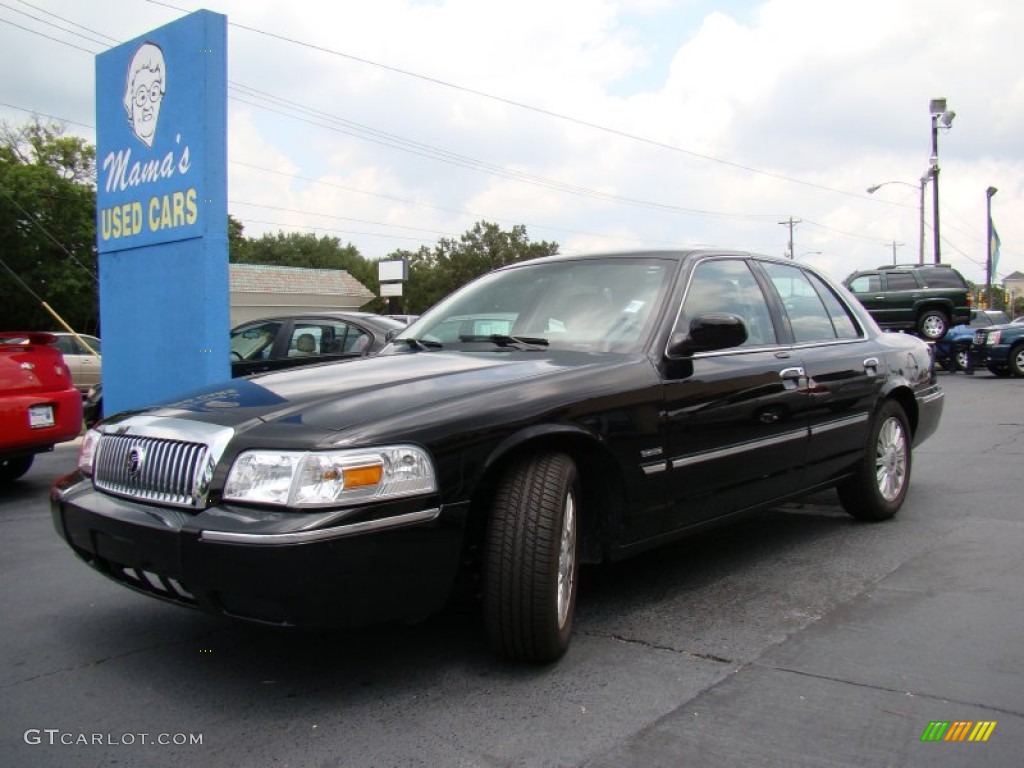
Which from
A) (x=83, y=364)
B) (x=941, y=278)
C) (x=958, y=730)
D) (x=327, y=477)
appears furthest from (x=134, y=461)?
(x=941, y=278)

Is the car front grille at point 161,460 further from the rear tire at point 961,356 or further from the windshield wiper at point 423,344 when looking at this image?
the rear tire at point 961,356

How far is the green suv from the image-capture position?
21719 mm

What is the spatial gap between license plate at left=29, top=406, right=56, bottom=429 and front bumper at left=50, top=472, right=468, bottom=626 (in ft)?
14.3

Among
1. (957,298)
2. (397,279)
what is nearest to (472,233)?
(397,279)

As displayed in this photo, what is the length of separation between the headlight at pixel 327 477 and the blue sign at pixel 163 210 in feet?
17.4

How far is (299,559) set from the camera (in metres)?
2.59

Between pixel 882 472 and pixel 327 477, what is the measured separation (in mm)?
3833

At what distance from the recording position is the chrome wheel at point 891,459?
17.4 ft

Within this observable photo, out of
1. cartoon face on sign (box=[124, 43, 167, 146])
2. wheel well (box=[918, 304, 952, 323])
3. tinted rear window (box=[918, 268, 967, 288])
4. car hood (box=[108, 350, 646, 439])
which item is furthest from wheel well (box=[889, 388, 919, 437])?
tinted rear window (box=[918, 268, 967, 288])

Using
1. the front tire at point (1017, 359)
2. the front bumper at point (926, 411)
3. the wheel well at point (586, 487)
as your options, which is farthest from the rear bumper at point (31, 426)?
the front tire at point (1017, 359)

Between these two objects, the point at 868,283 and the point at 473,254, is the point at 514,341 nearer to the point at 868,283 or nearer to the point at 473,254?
the point at 868,283

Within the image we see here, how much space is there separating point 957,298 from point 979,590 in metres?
20.0

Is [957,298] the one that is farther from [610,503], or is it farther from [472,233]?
[472,233]

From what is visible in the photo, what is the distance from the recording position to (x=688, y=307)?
13.2ft
